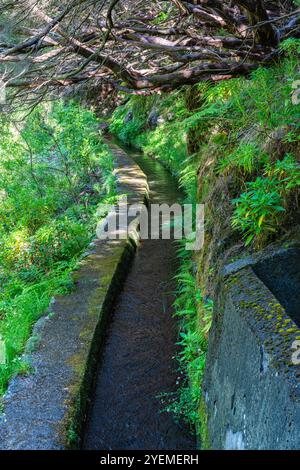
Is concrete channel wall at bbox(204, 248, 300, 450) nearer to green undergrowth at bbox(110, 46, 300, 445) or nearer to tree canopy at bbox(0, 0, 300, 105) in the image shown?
green undergrowth at bbox(110, 46, 300, 445)

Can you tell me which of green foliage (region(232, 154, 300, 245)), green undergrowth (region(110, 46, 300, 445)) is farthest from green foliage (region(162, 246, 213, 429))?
green foliage (region(232, 154, 300, 245))

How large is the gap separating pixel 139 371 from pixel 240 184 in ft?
7.47

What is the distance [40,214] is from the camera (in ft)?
27.9

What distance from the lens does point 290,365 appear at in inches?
90.3

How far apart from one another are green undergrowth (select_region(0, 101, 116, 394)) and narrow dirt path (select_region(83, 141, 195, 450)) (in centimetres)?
87

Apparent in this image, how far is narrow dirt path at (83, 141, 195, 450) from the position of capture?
388 cm

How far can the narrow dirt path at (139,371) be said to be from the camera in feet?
12.7

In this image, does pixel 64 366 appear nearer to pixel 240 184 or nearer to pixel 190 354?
pixel 190 354

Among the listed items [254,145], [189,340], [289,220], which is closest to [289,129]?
[254,145]

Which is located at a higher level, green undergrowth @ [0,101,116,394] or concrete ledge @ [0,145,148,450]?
green undergrowth @ [0,101,116,394]

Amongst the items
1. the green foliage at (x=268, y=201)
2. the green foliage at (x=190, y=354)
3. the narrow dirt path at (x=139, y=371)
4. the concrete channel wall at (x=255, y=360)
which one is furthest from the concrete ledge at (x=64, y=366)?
the green foliage at (x=268, y=201)
